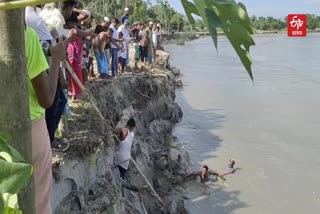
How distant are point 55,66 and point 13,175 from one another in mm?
1210

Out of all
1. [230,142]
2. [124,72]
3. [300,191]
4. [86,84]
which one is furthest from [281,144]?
[86,84]

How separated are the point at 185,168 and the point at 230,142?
135 inches

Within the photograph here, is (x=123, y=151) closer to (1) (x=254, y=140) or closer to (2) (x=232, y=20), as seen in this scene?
(2) (x=232, y=20)

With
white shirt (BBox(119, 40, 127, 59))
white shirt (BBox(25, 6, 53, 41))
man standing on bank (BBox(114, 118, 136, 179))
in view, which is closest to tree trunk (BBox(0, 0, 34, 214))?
white shirt (BBox(25, 6, 53, 41))

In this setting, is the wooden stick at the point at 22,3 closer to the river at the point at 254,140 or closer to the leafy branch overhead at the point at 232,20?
the leafy branch overhead at the point at 232,20

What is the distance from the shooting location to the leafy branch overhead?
687 mm

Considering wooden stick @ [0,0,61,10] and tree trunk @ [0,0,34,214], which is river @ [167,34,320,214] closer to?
tree trunk @ [0,0,34,214]

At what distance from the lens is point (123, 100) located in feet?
29.4

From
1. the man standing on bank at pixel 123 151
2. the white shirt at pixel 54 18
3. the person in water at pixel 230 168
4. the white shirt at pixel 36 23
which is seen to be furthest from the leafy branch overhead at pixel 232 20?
the person in water at pixel 230 168

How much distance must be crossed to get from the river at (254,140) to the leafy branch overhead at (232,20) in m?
0.80

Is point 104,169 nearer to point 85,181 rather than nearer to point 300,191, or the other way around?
point 85,181

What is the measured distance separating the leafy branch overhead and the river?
803mm

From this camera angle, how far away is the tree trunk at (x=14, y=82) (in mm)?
880

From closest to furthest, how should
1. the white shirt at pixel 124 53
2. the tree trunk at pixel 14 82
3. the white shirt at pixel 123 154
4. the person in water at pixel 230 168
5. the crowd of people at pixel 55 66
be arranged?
1. the tree trunk at pixel 14 82
2. the crowd of people at pixel 55 66
3. the white shirt at pixel 123 154
4. the person in water at pixel 230 168
5. the white shirt at pixel 124 53
